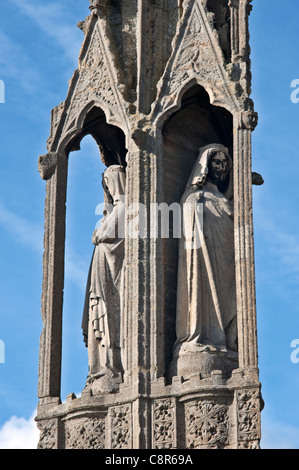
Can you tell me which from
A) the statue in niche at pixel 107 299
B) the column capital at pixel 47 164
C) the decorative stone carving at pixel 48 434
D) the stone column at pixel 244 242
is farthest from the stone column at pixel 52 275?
the stone column at pixel 244 242

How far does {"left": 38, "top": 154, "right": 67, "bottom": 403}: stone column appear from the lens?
34344mm

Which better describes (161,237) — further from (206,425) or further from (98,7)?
(98,7)

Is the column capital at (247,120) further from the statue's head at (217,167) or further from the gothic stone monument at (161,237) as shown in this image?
the statue's head at (217,167)

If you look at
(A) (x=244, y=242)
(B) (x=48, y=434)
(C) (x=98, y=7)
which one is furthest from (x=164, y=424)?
(C) (x=98, y=7)

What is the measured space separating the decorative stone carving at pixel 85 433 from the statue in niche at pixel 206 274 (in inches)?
66.1

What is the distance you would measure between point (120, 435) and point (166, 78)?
19.5 feet

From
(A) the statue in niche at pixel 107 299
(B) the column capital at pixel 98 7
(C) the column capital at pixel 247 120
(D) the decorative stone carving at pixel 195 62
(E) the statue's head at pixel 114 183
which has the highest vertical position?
(B) the column capital at pixel 98 7

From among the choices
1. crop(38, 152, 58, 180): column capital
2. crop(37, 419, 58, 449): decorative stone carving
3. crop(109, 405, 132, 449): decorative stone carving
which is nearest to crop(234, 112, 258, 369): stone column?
crop(109, 405, 132, 449): decorative stone carving

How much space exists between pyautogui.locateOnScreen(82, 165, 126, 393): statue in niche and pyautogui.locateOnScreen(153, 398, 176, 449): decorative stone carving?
1096 mm

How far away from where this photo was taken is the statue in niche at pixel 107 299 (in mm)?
33625

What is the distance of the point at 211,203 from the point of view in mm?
34094

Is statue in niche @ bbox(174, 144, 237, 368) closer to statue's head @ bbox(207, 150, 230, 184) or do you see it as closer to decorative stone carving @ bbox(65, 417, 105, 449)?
statue's head @ bbox(207, 150, 230, 184)

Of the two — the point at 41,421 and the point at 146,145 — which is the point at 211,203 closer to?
the point at 146,145
